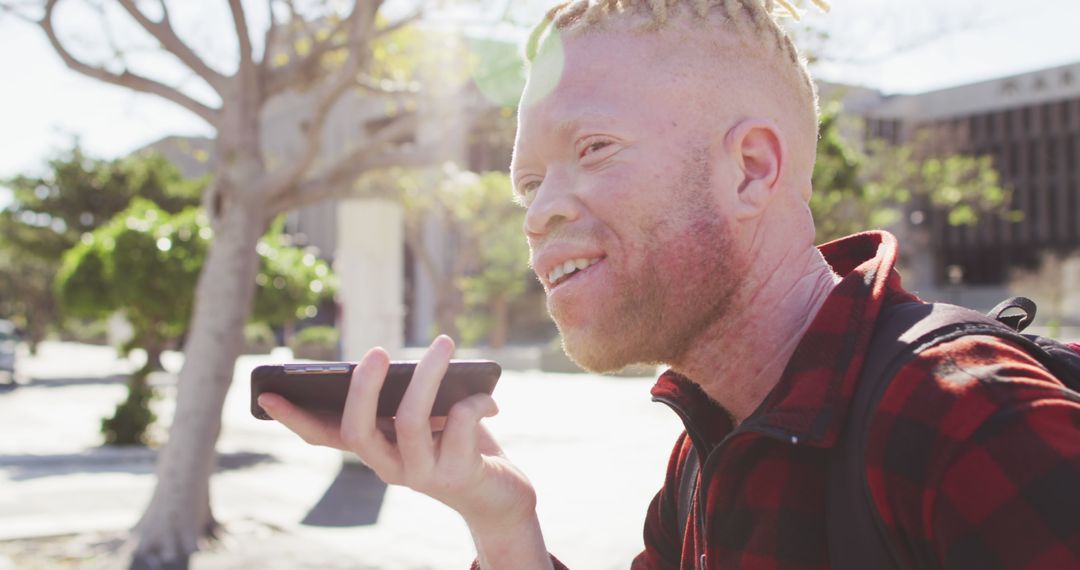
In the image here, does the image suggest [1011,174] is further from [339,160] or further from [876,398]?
[876,398]

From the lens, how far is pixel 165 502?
25.2 feet

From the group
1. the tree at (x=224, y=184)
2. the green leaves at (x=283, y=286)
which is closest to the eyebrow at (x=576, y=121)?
the tree at (x=224, y=184)

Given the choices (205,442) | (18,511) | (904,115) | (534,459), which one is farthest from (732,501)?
(904,115)

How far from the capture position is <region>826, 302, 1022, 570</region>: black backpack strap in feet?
3.53

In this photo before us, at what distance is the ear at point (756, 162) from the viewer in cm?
149

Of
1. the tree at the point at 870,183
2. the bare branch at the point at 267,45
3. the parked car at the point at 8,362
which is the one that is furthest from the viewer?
the parked car at the point at 8,362

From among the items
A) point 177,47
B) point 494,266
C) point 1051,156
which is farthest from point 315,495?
point 1051,156

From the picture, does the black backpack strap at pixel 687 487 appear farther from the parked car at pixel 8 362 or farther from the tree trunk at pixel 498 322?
the tree trunk at pixel 498 322

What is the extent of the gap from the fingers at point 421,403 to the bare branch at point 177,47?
723cm

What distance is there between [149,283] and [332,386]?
17.1 metres

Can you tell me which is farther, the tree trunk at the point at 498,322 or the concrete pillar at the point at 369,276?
the tree trunk at the point at 498,322

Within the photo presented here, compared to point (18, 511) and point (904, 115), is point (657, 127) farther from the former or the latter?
point (904, 115)

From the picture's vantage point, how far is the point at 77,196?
36.4 meters

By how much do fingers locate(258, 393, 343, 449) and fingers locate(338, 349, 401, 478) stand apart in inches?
0.9
